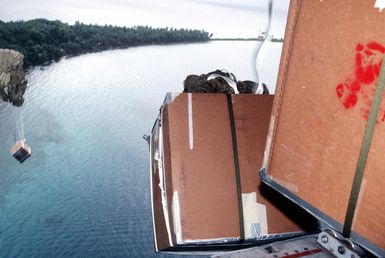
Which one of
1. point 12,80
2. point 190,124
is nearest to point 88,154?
point 12,80

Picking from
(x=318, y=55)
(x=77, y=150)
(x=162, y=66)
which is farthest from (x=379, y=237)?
(x=162, y=66)

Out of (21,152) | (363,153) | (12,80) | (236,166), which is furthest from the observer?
(12,80)

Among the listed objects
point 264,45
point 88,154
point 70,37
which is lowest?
point 88,154

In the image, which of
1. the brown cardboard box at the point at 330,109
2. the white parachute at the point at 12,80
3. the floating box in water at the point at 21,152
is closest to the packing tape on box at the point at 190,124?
the brown cardboard box at the point at 330,109

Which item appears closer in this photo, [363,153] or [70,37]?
[363,153]

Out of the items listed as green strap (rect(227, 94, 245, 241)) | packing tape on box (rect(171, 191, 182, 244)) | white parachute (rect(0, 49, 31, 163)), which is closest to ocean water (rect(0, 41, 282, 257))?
white parachute (rect(0, 49, 31, 163))

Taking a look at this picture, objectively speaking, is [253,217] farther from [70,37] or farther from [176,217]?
[70,37]
